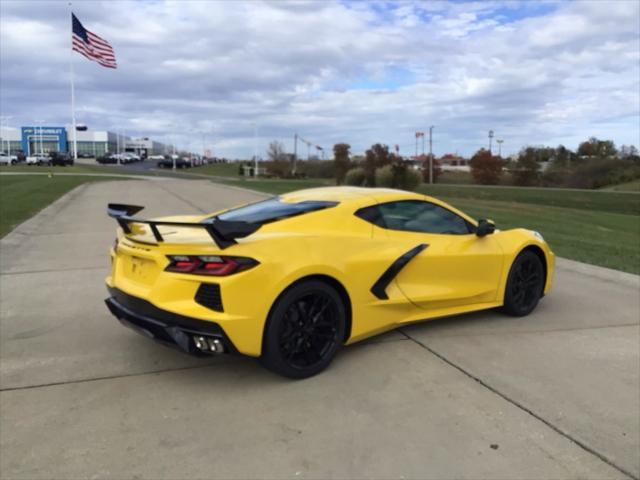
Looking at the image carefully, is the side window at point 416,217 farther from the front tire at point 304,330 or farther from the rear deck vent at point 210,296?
the rear deck vent at point 210,296

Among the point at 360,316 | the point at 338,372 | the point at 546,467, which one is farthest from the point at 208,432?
the point at 546,467

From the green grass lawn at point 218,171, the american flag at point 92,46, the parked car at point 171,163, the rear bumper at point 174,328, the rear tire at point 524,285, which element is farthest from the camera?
the parked car at point 171,163

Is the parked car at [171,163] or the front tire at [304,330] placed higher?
the parked car at [171,163]

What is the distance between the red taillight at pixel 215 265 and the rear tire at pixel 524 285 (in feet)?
10.3

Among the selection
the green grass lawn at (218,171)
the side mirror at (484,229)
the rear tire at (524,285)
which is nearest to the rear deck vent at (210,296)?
the side mirror at (484,229)

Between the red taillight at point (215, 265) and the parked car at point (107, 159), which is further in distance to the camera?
the parked car at point (107, 159)

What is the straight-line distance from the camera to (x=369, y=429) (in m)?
3.37

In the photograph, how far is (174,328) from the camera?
3.73 metres

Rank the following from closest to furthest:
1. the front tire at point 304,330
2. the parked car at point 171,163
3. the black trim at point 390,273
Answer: the front tire at point 304,330 < the black trim at point 390,273 < the parked car at point 171,163

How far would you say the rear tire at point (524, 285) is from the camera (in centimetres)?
573

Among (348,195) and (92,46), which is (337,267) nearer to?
(348,195)

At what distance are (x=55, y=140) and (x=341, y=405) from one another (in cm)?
12906

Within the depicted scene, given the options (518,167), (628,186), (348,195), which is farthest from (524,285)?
(518,167)

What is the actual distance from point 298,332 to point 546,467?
184cm
